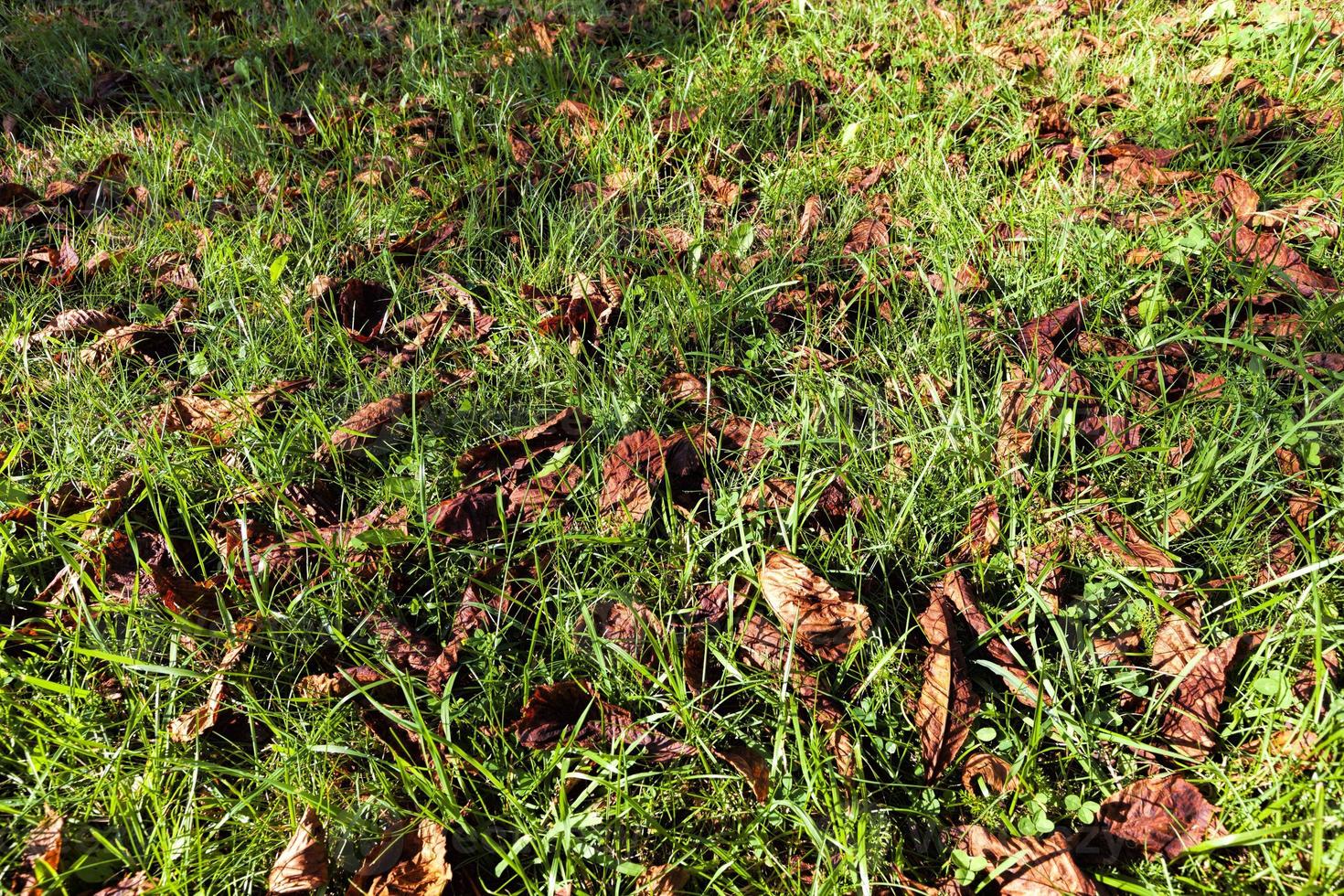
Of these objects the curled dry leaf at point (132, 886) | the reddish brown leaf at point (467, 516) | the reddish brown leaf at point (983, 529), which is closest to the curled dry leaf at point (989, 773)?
the reddish brown leaf at point (983, 529)

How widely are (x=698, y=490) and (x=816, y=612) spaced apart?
0.42 metres

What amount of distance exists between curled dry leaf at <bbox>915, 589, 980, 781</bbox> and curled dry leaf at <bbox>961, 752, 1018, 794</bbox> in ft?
0.10

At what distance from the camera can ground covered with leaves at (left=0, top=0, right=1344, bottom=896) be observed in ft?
Answer: 4.67

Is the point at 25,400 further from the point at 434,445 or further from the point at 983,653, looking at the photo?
the point at 983,653

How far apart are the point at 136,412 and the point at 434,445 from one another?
0.74 m

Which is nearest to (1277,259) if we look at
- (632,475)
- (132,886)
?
(632,475)

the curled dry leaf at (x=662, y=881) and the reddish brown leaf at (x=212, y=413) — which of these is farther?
the reddish brown leaf at (x=212, y=413)

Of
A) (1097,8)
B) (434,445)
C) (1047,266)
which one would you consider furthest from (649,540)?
(1097,8)

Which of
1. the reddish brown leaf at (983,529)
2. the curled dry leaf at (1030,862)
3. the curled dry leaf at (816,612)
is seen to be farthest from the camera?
the reddish brown leaf at (983,529)

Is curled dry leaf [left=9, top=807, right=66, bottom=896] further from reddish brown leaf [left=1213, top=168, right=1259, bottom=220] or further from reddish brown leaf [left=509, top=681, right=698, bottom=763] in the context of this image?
reddish brown leaf [left=1213, top=168, right=1259, bottom=220]

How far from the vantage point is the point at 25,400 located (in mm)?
2141

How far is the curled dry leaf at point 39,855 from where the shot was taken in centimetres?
136

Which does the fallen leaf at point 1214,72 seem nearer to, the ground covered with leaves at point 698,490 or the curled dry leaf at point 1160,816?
the ground covered with leaves at point 698,490

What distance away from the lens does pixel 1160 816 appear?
1375 millimetres
